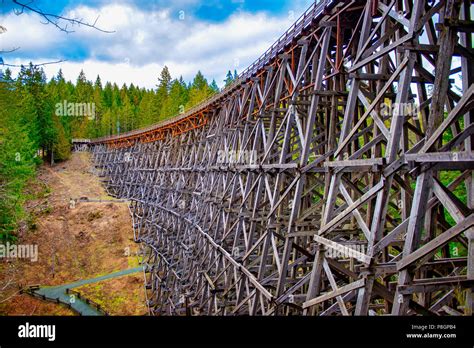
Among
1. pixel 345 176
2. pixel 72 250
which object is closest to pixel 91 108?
pixel 72 250

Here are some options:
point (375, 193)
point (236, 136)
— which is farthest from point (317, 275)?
point (236, 136)

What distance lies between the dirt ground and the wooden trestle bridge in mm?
2806

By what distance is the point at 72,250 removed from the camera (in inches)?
1016

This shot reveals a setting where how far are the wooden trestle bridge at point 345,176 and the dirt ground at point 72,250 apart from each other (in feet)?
9.21

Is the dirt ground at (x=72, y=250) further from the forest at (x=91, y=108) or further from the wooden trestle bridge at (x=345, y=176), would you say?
the forest at (x=91, y=108)

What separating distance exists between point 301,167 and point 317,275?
95.7 inches

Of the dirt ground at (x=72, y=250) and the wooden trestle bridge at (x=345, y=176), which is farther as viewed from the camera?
the dirt ground at (x=72, y=250)

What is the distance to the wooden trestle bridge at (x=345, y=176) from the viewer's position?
3.50m

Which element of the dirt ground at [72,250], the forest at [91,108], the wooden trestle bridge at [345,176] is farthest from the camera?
the forest at [91,108]

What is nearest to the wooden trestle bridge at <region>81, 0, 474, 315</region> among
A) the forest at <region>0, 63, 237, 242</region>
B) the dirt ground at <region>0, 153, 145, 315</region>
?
the dirt ground at <region>0, 153, 145, 315</region>

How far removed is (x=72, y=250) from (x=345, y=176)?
1012 inches

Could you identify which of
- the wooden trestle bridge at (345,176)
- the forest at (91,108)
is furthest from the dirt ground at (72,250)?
the forest at (91,108)
